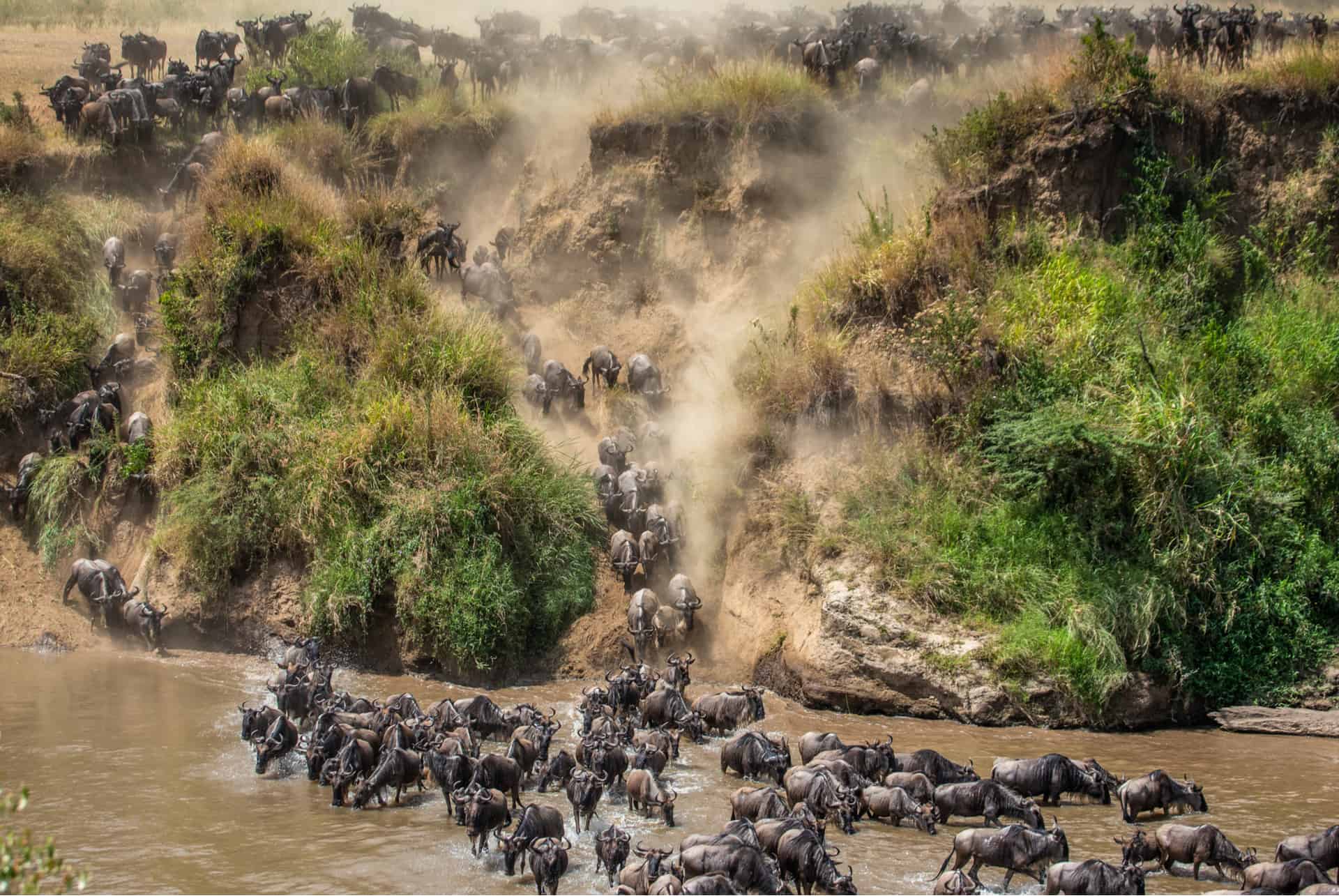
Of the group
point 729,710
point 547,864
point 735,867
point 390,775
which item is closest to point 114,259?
point 390,775

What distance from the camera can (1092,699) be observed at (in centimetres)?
1273

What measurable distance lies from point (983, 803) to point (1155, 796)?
1.46 metres

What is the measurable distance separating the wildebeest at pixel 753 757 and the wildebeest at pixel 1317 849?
13.0 ft

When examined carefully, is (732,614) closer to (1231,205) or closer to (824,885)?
(824,885)

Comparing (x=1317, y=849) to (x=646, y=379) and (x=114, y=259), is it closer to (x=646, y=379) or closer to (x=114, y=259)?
(x=646, y=379)

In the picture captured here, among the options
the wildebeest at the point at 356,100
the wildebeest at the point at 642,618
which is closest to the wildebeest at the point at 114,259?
the wildebeest at the point at 356,100

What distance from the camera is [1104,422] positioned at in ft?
46.4

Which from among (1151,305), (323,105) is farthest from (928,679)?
(323,105)

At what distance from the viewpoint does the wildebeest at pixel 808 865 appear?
8.59 meters

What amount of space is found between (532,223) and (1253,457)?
12.5 meters

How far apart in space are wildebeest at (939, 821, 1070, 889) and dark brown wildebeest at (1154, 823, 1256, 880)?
0.84 m

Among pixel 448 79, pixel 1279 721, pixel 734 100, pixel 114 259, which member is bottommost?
pixel 1279 721

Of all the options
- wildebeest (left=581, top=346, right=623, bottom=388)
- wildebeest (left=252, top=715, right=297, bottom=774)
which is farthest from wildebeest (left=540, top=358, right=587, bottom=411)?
wildebeest (left=252, top=715, right=297, bottom=774)

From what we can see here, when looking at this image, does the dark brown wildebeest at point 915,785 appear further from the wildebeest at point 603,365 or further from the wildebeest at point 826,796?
the wildebeest at point 603,365
